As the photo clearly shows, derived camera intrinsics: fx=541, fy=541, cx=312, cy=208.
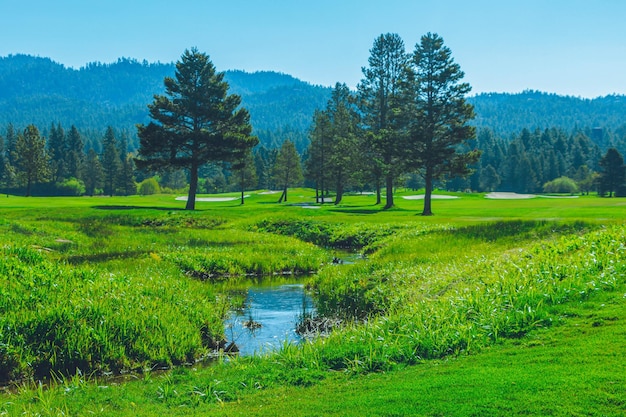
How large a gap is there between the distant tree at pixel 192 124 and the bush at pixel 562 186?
94499 millimetres

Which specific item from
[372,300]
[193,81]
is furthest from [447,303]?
[193,81]

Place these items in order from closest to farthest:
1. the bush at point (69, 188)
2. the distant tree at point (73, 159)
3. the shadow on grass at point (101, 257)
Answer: the shadow on grass at point (101, 257), the bush at point (69, 188), the distant tree at point (73, 159)

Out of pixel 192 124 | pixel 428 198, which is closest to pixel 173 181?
pixel 192 124

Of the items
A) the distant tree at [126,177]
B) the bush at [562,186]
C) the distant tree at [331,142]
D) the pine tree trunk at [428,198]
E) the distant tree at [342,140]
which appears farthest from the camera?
the distant tree at [126,177]

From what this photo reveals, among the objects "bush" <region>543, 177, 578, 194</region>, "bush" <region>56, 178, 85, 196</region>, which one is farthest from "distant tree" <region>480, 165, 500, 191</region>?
"bush" <region>56, 178, 85, 196</region>

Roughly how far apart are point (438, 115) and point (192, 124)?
24.4 meters

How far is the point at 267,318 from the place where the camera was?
15.3m

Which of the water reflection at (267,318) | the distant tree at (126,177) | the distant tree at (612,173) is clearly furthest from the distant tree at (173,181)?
the water reflection at (267,318)

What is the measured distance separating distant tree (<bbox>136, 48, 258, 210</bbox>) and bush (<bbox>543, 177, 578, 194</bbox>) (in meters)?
94.5

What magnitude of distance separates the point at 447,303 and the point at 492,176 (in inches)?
5546

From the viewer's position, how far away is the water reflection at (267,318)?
13.0 meters

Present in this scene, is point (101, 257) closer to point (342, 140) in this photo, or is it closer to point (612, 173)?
point (342, 140)

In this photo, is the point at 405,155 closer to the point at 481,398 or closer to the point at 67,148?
the point at 481,398

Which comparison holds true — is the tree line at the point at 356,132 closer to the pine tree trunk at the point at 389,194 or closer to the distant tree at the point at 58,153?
the pine tree trunk at the point at 389,194
